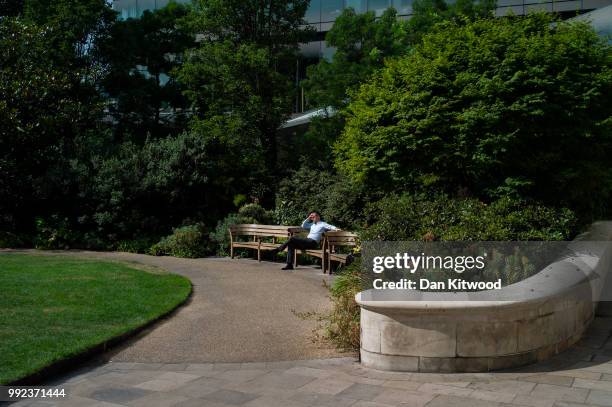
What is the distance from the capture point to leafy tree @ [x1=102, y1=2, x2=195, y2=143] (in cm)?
2317

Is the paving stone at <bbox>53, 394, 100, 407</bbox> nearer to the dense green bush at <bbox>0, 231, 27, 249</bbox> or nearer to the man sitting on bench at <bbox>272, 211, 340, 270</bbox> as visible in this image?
the man sitting on bench at <bbox>272, 211, 340, 270</bbox>

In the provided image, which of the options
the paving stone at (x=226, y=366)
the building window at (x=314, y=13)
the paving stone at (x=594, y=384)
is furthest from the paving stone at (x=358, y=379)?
the building window at (x=314, y=13)

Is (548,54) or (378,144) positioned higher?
(548,54)

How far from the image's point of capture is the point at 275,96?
1967 centimetres

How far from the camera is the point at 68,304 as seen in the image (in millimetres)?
8945

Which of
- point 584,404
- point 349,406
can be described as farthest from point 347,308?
point 584,404

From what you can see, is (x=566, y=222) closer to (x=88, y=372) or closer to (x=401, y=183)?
(x=401, y=183)

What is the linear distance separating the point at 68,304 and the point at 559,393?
6673 mm

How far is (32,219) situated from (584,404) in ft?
56.9

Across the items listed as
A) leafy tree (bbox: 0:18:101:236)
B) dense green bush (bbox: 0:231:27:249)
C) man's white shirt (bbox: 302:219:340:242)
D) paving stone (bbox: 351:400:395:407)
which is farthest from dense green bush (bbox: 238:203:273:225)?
paving stone (bbox: 351:400:395:407)

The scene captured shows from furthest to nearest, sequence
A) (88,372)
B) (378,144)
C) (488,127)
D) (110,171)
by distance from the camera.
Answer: (110,171) < (378,144) < (488,127) < (88,372)

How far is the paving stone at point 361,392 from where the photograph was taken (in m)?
5.40

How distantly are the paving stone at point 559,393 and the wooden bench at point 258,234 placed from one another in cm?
890

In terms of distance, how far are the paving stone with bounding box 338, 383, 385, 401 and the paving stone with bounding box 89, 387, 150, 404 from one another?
181cm
